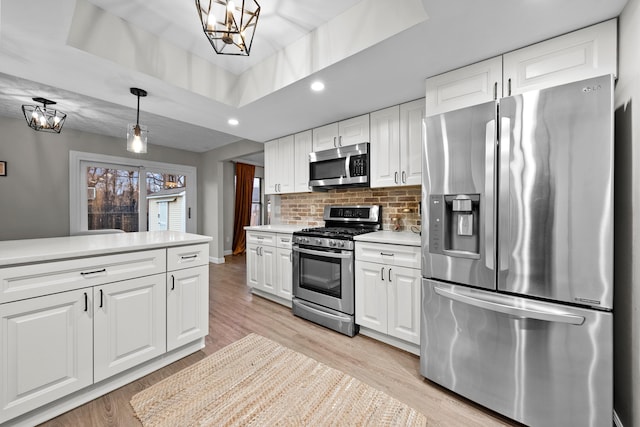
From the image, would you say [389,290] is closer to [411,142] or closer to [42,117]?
[411,142]

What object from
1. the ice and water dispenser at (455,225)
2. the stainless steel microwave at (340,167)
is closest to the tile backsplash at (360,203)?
the stainless steel microwave at (340,167)

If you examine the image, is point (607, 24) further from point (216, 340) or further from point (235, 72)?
point (216, 340)

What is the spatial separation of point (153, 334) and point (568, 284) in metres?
2.57

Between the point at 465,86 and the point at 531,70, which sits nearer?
the point at 531,70

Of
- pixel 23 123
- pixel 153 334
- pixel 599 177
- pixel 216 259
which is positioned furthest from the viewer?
pixel 216 259

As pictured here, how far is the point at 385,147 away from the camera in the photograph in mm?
2670

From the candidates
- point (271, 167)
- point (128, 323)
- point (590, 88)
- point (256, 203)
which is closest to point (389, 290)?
point (590, 88)

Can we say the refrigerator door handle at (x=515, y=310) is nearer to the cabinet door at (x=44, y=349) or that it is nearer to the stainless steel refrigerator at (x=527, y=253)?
the stainless steel refrigerator at (x=527, y=253)

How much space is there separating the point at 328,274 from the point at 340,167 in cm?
124

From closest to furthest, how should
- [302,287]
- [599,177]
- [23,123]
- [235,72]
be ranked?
[599,177], [235,72], [302,287], [23,123]

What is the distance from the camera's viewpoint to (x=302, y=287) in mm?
2807

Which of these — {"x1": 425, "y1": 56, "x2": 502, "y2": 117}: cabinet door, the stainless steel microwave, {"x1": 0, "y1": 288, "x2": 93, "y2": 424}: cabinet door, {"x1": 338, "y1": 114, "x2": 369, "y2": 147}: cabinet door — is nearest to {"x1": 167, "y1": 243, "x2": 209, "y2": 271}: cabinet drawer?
{"x1": 0, "y1": 288, "x2": 93, "y2": 424}: cabinet door

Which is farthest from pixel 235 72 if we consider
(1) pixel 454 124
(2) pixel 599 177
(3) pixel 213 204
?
(3) pixel 213 204

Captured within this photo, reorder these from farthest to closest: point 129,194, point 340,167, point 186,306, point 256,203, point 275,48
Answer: point 256,203 → point 129,194 → point 340,167 → point 275,48 → point 186,306
